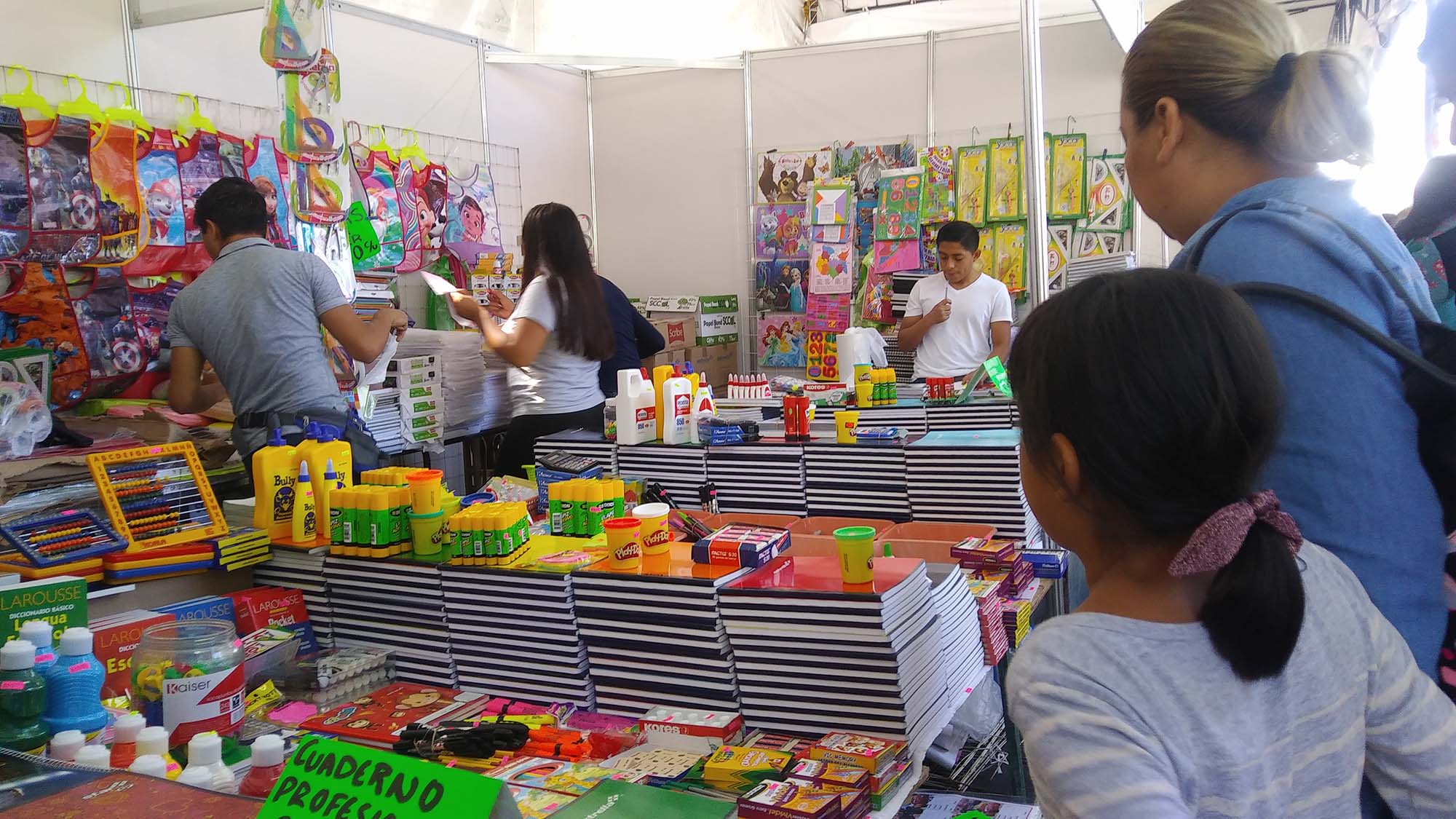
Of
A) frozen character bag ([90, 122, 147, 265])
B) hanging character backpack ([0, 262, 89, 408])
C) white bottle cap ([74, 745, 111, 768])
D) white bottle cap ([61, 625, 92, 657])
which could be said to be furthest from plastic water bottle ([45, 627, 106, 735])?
frozen character bag ([90, 122, 147, 265])

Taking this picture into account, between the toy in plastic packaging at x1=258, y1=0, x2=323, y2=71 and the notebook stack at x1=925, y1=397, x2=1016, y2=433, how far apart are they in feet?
8.37

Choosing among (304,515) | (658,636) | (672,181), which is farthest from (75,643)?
Answer: (672,181)

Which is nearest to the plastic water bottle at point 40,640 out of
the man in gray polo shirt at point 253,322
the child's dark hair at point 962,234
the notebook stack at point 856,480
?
the man in gray polo shirt at point 253,322

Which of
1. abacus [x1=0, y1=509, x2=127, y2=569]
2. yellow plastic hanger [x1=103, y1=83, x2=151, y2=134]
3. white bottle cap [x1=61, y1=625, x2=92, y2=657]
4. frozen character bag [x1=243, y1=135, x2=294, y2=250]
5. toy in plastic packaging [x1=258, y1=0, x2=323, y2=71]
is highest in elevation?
toy in plastic packaging [x1=258, y1=0, x2=323, y2=71]

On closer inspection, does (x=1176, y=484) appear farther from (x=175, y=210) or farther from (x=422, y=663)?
(x=175, y=210)

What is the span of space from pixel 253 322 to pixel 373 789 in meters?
2.57

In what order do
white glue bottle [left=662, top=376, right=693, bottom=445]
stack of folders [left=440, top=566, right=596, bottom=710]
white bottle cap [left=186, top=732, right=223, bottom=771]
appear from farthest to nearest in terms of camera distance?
white glue bottle [left=662, top=376, right=693, bottom=445], stack of folders [left=440, top=566, right=596, bottom=710], white bottle cap [left=186, top=732, right=223, bottom=771]

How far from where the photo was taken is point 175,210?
4156mm

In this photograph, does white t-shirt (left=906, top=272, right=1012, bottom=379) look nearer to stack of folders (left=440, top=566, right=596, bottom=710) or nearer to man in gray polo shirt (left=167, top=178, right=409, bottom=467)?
man in gray polo shirt (left=167, top=178, right=409, bottom=467)

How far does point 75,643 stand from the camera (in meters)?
1.68

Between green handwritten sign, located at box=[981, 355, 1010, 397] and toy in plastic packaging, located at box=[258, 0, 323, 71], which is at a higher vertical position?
toy in plastic packaging, located at box=[258, 0, 323, 71]

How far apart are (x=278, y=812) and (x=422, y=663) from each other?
115 centimetres

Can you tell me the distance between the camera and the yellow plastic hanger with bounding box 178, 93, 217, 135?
4379 millimetres

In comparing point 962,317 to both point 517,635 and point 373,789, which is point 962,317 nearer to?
point 517,635
